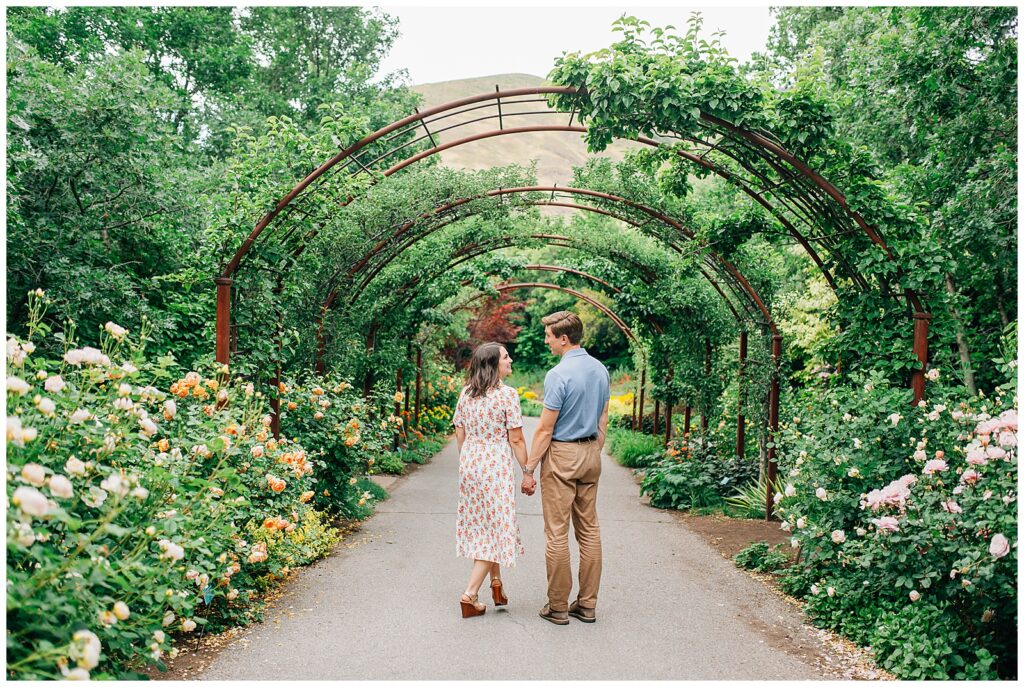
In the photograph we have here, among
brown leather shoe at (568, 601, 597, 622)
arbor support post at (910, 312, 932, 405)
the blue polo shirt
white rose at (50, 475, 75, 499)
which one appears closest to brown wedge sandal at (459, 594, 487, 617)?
brown leather shoe at (568, 601, 597, 622)

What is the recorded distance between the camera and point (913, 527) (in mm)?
3779

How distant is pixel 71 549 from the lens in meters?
2.67

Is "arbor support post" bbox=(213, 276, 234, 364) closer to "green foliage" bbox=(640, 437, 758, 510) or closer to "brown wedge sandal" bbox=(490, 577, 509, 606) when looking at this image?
"brown wedge sandal" bbox=(490, 577, 509, 606)

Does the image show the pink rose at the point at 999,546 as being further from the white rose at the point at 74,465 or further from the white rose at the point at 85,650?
the white rose at the point at 74,465

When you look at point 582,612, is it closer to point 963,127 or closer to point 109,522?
point 109,522

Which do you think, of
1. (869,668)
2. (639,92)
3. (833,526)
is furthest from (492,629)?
(639,92)

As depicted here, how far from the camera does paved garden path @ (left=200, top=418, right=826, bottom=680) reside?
3.48m

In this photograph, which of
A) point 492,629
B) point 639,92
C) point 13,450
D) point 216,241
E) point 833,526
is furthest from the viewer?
point 216,241

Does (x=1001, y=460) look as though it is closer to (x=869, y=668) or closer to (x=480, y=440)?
(x=869, y=668)

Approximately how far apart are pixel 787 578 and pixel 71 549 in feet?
13.3

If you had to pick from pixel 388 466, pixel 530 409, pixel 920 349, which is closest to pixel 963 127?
pixel 920 349

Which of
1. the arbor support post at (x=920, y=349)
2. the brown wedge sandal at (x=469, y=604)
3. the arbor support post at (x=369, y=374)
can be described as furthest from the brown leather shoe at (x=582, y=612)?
the arbor support post at (x=369, y=374)

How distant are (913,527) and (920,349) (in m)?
1.89

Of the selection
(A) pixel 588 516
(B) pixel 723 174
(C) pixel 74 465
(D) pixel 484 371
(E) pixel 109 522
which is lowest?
(A) pixel 588 516
